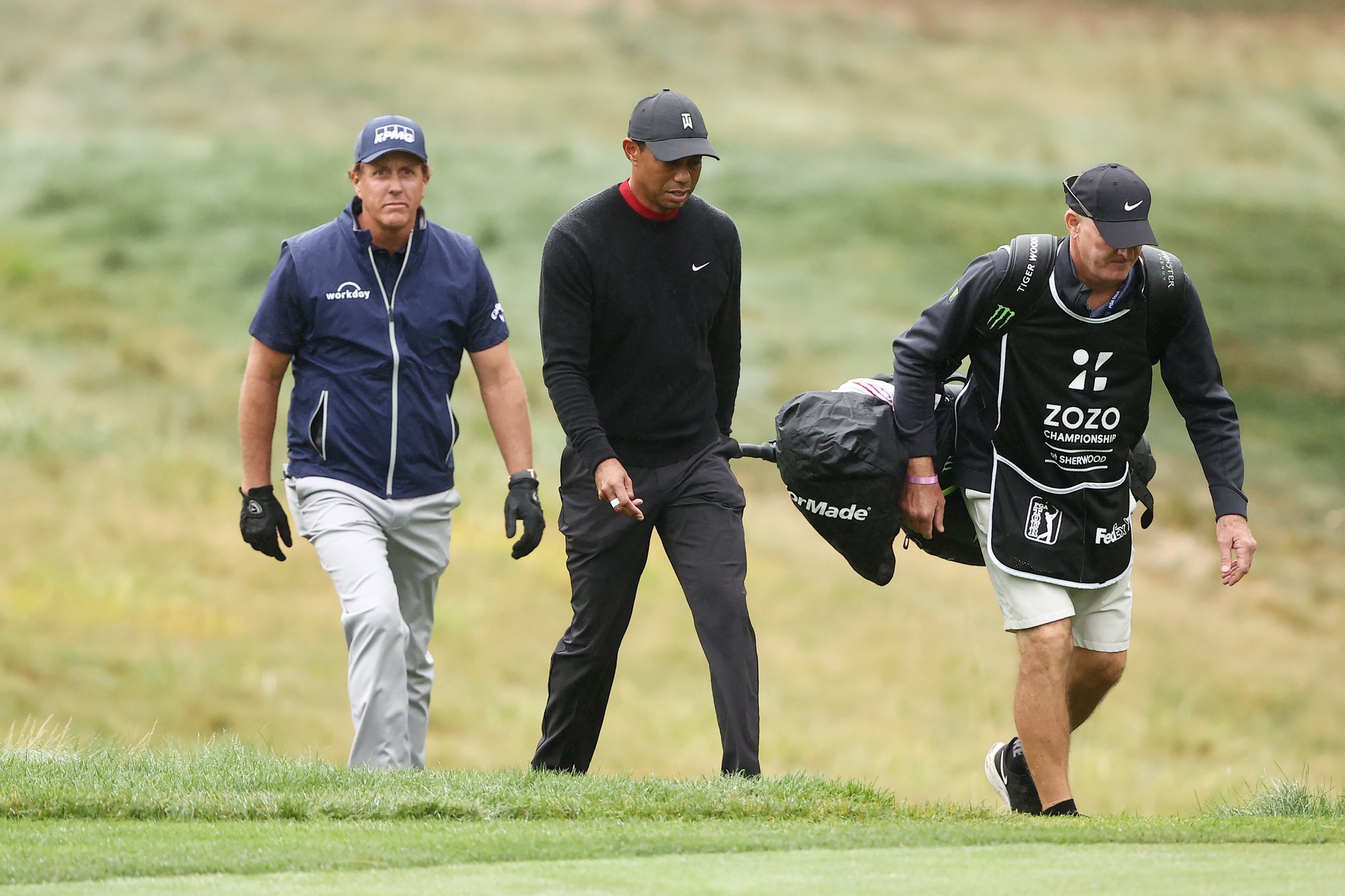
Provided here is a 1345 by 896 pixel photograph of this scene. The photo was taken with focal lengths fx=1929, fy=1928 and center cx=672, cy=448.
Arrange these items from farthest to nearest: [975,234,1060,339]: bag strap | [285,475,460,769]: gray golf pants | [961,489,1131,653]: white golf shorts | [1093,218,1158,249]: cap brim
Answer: [285,475,460,769]: gray golf pants < [961,489,1131,653]: white golf shorts < [975,234,1060,339]: bag strap < [1093,218,1158,249]: cap brim

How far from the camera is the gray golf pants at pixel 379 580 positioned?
6.76 meters

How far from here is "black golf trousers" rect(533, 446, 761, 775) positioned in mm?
6609

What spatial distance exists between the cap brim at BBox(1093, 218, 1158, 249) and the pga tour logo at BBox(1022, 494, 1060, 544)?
0.90m

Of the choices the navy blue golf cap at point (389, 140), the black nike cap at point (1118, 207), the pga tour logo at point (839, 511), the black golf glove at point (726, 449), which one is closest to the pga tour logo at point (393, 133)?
the navy blue golf cap at point (389, 140)

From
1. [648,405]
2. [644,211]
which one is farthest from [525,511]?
[644,211]

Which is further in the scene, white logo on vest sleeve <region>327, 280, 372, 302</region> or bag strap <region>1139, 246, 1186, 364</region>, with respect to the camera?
white logo on vest sleeve <region>327, 280, 372, 302</region>

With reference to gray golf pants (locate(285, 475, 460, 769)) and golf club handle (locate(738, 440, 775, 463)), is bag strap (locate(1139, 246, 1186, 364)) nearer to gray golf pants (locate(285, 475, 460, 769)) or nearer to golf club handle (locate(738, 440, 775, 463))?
golf club handle (locate(738, 440, 775, 463))

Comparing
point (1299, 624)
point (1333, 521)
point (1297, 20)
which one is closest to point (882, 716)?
point (1299, 624)

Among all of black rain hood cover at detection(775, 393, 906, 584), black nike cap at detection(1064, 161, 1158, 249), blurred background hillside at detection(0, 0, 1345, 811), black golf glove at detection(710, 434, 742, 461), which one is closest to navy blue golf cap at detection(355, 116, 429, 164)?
black golf glove at detection(710, 434, 742, 461)

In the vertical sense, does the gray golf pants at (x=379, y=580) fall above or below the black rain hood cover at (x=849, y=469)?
below

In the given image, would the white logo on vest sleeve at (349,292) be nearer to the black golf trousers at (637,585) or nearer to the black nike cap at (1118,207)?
the black golf trousers at (637,585)

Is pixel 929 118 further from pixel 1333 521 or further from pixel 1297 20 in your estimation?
pixel 1333 521

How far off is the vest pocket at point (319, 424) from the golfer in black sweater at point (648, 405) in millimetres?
858

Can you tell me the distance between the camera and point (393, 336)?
7.07 m
